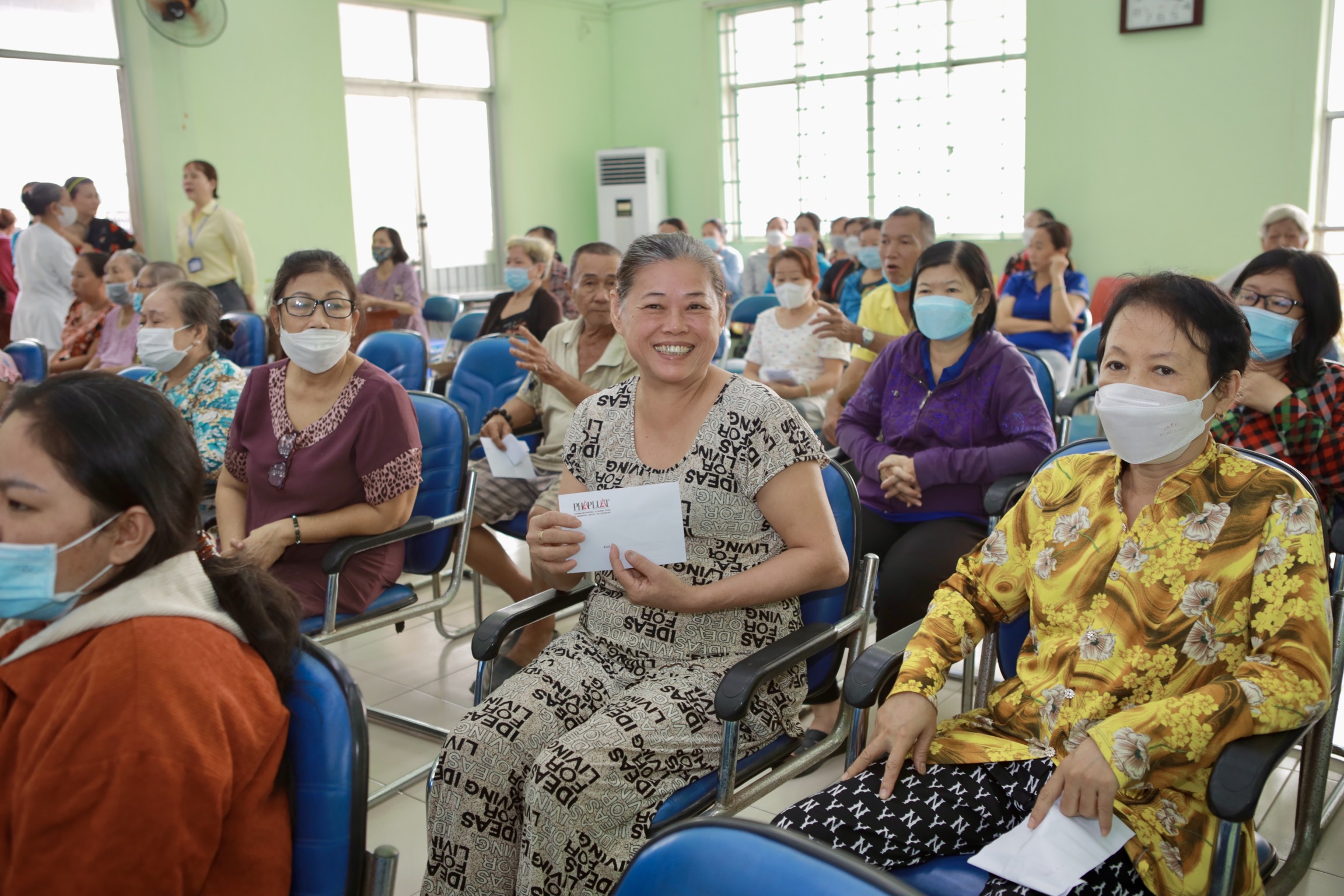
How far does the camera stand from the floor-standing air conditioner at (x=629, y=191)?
34.6ft

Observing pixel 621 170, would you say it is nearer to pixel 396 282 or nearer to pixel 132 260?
pixel 396 282

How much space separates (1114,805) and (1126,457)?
49 cm

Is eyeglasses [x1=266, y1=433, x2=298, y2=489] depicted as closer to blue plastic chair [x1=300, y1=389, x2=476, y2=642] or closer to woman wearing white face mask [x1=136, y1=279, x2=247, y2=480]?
blue plastic chair [x1=300, y1=389, x2=476, y2=642]

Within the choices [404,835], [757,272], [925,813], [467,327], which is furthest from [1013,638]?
[757,272]

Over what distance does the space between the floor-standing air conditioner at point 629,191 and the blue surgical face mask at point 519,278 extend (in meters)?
5.49

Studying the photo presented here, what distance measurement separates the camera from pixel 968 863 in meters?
1.36

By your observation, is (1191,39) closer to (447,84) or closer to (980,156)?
(980,156)

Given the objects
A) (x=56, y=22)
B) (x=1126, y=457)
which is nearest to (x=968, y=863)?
(x=1126, y=457)

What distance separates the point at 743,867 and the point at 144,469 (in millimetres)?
788

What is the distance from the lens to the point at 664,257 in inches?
74.5

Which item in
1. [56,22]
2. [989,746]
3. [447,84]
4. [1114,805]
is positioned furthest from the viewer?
[447,84]

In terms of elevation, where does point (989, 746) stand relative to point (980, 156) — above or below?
below

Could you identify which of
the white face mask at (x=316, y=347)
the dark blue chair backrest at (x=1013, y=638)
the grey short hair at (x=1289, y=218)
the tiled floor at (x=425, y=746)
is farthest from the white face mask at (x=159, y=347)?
the grey short hair at (x=1289, y=218)

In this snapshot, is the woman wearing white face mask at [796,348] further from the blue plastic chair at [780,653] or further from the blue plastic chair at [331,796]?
the blue plastic chair at [331,796]
